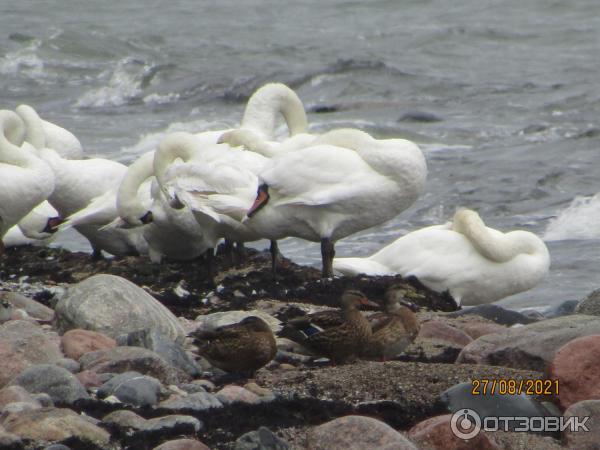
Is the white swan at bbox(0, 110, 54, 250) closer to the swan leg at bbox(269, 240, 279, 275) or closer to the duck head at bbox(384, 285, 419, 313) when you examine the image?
the swan leg at bbox(269, 240, 279, 275)

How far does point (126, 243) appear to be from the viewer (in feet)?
35.3

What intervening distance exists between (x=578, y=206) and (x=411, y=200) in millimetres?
5627

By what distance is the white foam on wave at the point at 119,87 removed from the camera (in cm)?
2397

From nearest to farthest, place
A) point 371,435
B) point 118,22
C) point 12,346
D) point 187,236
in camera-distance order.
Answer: point 371,435 → point 12,346 → point 187,236 → point 118,22

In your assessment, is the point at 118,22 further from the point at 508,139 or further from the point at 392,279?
the point at 392,279

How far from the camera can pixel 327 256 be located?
359 inches

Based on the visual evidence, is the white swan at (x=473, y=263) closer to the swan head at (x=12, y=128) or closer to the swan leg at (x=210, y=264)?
the swan leg at (x=210, y=264)

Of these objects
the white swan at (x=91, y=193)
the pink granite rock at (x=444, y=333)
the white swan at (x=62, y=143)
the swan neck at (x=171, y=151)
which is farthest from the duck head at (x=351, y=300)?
the white swan at (x=62, y=143)

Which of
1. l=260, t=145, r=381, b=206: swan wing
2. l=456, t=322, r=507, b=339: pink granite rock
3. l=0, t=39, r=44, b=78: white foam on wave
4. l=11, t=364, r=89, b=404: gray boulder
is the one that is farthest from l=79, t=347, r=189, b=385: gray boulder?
l=0, t=39, r=44, b=78: white foam on wave

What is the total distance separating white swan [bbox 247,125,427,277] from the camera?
29.0 ft

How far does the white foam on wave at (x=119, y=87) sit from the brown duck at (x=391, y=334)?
685 inches

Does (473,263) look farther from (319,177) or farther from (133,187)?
(133,187)

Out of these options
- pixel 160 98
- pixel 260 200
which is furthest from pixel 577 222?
pixel 160 98

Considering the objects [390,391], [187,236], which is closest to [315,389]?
[390,391]
